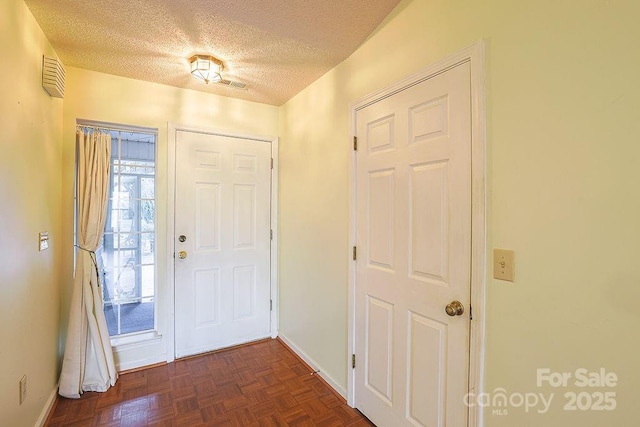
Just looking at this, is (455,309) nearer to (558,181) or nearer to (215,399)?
(558,181)

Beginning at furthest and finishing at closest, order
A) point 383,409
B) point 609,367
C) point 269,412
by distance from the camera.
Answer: point 269,412
point 383,409
point 609,367

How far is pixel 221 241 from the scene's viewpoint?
9.39 feet

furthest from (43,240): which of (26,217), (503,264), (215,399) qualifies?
(503,264)

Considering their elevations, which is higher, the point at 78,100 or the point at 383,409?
the point at 78,100

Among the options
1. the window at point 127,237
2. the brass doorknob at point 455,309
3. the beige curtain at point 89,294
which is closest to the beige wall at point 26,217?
the beige curtain at point 89,294

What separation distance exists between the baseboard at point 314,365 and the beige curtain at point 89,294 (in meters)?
1.44

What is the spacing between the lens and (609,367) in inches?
37.0

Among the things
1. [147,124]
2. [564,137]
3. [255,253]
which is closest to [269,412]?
[255,253]

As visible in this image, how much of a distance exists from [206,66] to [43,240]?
157 centimetres

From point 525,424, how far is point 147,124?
3.13 metres

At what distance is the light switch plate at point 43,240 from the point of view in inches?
70.4

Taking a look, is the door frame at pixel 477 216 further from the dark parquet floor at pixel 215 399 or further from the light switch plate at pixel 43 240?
the light switch plate at pixel 43 240

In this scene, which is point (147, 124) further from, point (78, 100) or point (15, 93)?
point (15, 93)

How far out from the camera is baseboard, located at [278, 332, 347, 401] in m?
2.16
